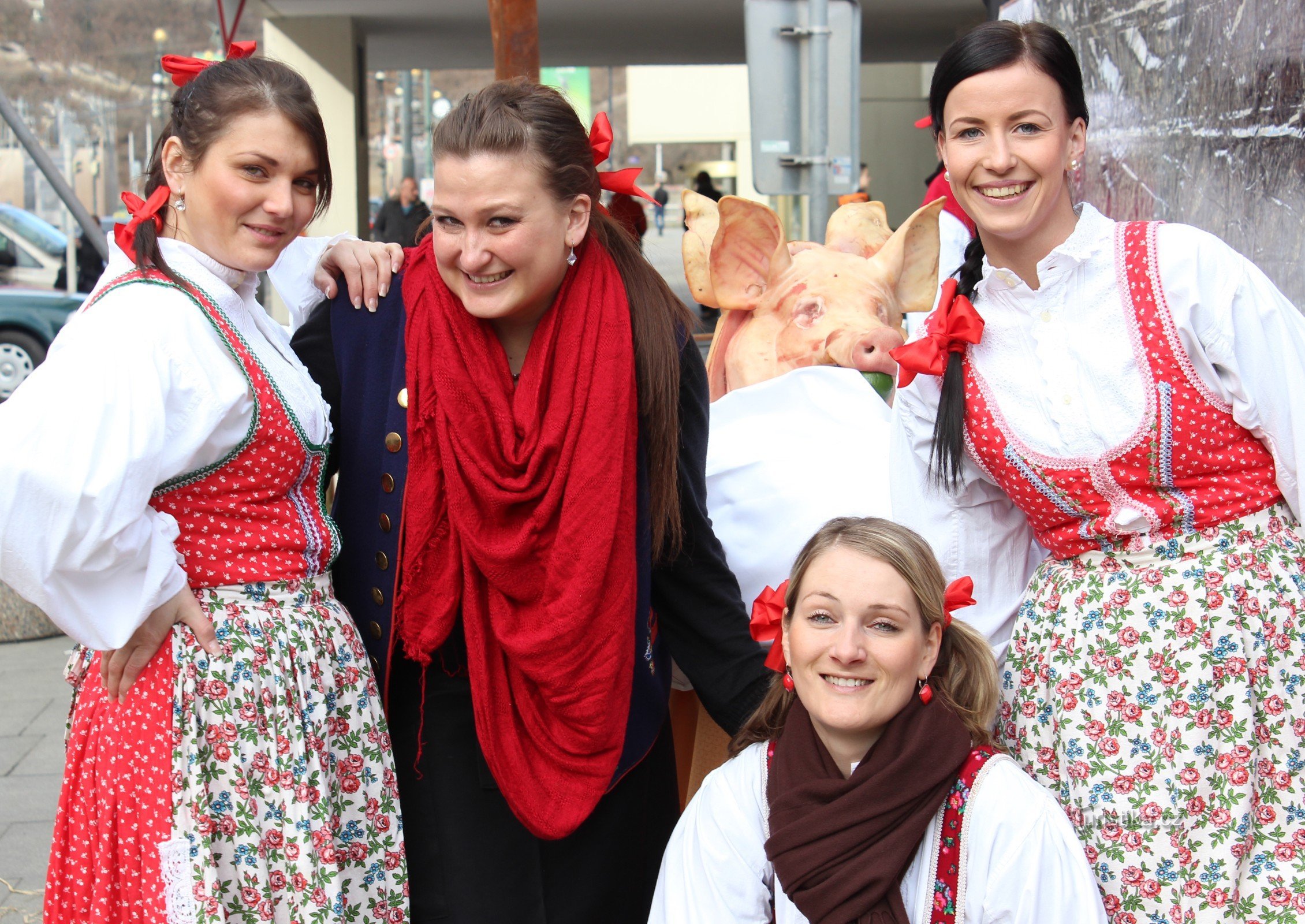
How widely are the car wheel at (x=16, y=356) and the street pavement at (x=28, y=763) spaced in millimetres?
5728

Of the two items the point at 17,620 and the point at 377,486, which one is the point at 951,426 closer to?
the point at 377,486

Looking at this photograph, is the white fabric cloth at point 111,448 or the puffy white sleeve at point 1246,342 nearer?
the white fabric cloth at point 111,448

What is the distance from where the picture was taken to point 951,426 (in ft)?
7.24

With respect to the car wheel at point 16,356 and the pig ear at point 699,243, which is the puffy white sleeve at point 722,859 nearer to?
the pig ear at point 699,243

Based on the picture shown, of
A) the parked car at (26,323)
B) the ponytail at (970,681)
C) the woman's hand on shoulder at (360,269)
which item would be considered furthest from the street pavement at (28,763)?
the parked car at (26,323)

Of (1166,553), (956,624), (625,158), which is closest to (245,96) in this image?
(956,624)

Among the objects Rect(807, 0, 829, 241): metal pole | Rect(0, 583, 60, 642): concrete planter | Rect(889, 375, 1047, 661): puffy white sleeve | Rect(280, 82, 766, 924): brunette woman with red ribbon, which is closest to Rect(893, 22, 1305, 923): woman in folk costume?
Rect(889, 375, 1047, 661): puffy white sleeve

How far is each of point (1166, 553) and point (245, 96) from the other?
5.54ft

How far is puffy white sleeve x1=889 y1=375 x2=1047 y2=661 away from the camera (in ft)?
7.64

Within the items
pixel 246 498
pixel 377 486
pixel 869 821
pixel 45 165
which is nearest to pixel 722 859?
pixel 869 821

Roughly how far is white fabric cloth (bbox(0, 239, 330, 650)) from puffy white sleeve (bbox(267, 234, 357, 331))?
0.39 meters

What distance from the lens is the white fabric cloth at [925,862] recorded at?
1.92 meters

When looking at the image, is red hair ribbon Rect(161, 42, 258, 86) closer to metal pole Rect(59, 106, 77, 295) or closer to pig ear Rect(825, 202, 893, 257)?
pig ear Rect(825, 202, 893, 257)

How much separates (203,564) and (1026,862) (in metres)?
1.37
